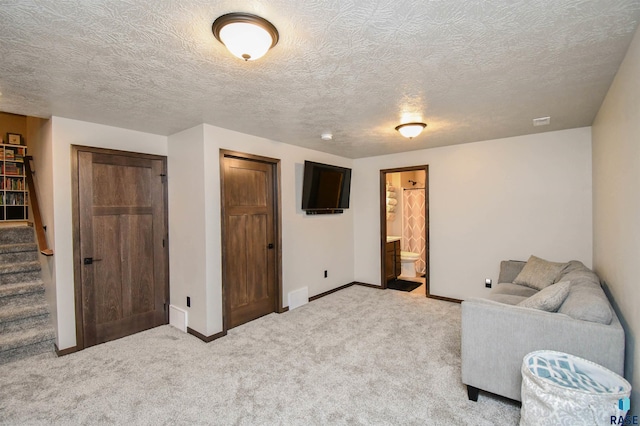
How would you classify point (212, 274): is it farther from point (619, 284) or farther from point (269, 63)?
point (619, 284)

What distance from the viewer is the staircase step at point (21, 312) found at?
121 inches

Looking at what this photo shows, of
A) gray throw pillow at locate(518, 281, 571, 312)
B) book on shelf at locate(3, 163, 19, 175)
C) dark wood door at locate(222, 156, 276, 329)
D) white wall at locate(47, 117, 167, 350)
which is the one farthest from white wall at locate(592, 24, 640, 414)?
book on shelf at locate(3, 163, 19, 175)

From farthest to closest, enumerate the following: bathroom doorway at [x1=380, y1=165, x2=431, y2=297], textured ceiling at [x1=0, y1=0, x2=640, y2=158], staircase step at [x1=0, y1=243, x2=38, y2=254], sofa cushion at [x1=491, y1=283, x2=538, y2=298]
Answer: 1. bathroom doorway at [x1=380, y1=165, x2=431, y2=297]
2. staircase step at [x1=0, y1=243, x2=38, y2=254]
3. sofa cushion at [x1=491, y1=283, x2=538, y2=298]
4. textured ceiling at [x1=0, y1=0, x2=640, y2=158]

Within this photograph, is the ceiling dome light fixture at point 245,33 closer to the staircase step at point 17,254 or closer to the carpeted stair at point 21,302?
the carpeted stair at point 21,302

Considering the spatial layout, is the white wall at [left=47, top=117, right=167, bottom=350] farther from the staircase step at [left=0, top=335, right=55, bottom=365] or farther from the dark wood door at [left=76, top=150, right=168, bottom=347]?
the staircase step at [left=0, top=335, right=55, bottom=365]

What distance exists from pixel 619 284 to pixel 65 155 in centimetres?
487

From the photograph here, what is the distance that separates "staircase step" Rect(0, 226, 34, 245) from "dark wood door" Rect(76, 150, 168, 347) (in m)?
1.53

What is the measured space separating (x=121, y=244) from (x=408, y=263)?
485cm

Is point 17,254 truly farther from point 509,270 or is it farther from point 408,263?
point 509,270

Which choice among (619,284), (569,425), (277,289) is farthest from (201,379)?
(619,284)

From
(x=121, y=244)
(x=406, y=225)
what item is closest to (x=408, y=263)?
(x=406, y=225)

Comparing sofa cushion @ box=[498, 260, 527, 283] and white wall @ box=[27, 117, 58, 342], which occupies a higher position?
white wall @ box=[27, 117, 58, 342]

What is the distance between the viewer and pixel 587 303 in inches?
77.4

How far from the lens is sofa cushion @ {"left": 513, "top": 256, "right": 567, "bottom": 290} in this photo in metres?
3.21
